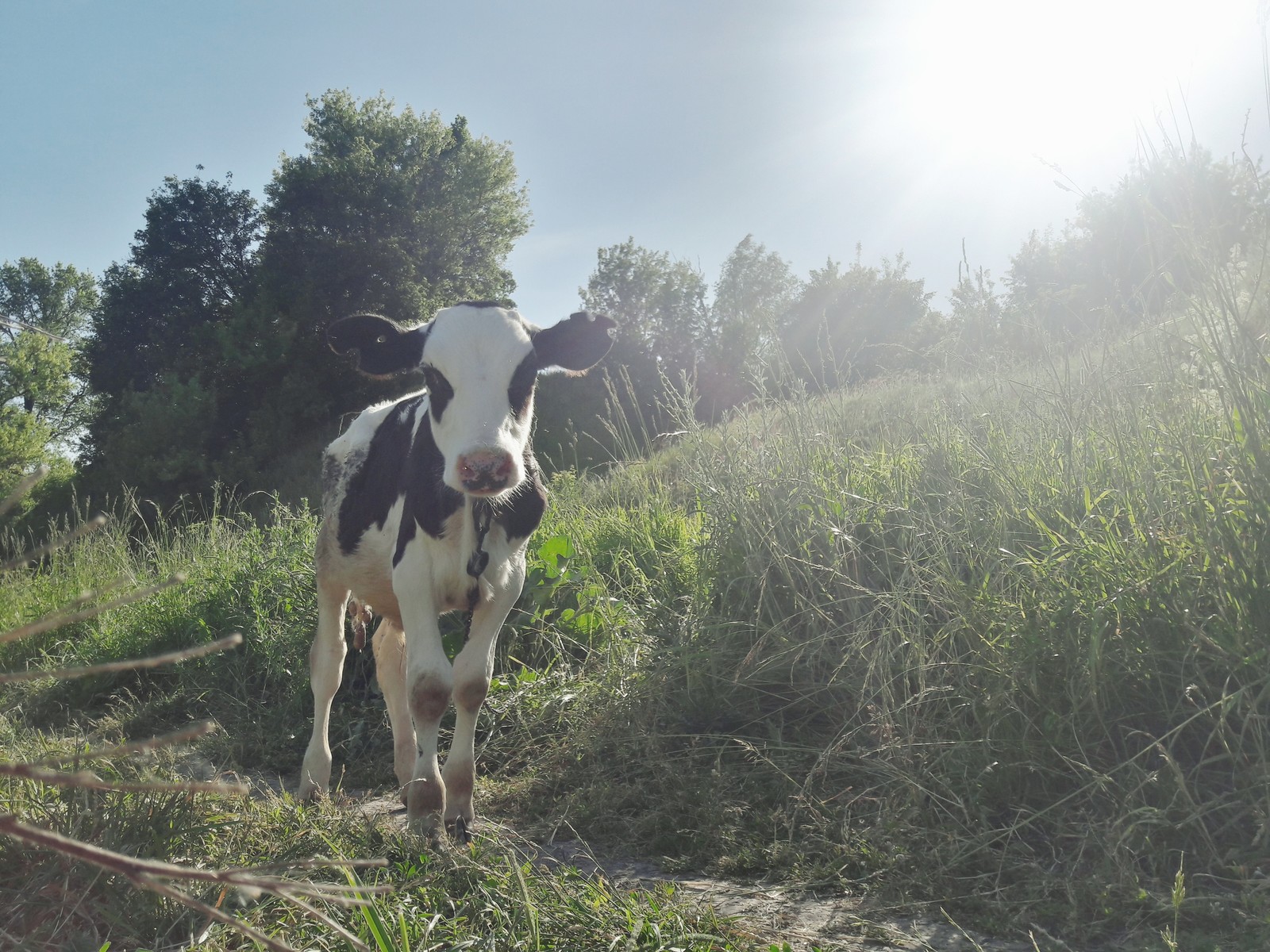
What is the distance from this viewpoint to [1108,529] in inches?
132

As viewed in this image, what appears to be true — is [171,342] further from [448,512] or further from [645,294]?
[448,512]

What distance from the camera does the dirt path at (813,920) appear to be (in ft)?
8.03

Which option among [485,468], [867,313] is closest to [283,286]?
[867,313]

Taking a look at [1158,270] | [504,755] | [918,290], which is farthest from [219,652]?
→ [918,290]

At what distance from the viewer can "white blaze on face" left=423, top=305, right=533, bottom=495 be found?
326 cm

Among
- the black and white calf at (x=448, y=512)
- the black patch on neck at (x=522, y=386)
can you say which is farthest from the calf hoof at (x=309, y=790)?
the black patch on neck at (x=522, y=386)

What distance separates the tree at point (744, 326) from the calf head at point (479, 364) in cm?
137

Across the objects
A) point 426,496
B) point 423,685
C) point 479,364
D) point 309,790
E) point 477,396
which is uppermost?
point 479,364

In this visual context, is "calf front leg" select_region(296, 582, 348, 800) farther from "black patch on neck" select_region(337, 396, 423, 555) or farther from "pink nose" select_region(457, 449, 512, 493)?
"pink nose" select_region(457, 449, 512, 493)

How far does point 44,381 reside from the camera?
17781mm

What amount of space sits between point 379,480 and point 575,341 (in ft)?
4.31

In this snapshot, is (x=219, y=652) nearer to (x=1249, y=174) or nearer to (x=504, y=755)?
(x=504, y=755)

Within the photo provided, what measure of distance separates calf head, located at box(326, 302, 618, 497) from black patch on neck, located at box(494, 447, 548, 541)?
22 cm

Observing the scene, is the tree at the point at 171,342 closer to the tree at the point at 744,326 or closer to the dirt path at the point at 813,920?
the tree at the point at 744,326
